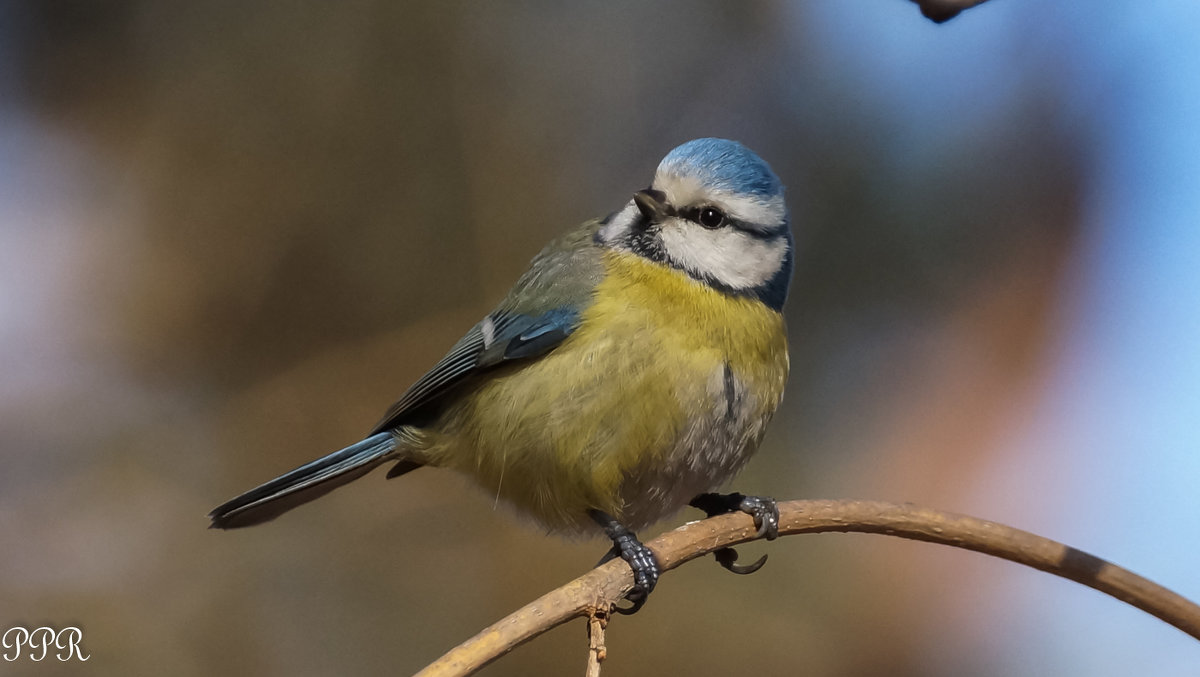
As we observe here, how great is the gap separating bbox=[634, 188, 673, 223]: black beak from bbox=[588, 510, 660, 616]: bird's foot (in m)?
0.30

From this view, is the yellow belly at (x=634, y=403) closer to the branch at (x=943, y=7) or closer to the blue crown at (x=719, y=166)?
the blue crown at (x=719, y=166)

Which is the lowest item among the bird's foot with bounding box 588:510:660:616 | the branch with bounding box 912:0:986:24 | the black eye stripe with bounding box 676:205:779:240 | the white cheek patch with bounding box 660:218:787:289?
the bird's foot with bounding box 588:510:660:616

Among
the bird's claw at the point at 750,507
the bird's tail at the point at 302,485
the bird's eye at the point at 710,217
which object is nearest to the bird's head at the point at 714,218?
the bird's eye at the point at 710,217

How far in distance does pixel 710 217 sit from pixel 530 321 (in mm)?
206

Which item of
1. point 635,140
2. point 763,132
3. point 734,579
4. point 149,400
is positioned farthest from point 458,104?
point 734,579

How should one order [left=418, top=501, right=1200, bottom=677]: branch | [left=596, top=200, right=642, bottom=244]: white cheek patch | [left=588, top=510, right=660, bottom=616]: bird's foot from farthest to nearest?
[left=596, top=200, right=642, bottom=244]: white cheek patch, [left=588, top=510, right=660, bottom=616]: bird's foot, [left=418, top=501, right=1200, bottom=677]: branch

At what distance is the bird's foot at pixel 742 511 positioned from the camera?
79 centimetres

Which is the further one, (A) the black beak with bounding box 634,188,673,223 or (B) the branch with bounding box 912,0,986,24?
(A) the black beak with bounding box 634,188,673,223

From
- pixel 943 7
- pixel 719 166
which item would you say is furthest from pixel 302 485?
pixel 943 7

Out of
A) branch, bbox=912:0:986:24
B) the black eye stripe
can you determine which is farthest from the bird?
branch, bbox=912:0:986:24

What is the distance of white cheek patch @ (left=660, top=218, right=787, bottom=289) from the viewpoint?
33.5 inches

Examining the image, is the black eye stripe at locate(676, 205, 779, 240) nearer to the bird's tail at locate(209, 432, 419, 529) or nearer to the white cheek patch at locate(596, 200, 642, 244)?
the white cheek patch at locate(596, 200, 642, 244)

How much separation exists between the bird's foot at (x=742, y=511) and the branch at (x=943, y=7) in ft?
1.41

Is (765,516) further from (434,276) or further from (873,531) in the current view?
(434,276)
